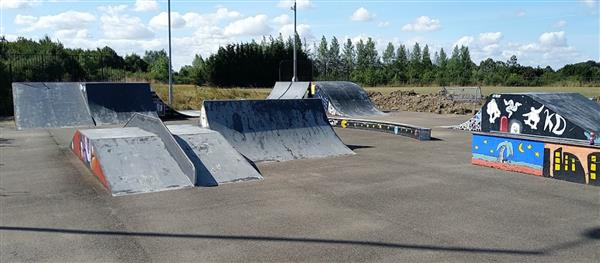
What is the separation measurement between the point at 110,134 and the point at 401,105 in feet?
70.0

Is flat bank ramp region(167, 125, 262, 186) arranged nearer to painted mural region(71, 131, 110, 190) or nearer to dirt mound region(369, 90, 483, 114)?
painted mural region(71, 131, 110, 190)

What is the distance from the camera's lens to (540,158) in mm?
8844

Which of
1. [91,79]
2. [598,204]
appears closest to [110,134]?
[598,204]

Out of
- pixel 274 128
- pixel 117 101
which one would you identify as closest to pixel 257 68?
pixel 117 101

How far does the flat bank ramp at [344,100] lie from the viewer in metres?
25.4

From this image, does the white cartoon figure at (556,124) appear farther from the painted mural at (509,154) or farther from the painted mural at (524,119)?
the painted mural at (509,154)

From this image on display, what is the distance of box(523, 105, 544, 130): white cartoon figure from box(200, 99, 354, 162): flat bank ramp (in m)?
3.98

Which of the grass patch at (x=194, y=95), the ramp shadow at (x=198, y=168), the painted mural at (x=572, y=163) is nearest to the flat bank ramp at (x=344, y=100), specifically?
the grass patch at (x=194, y=95)

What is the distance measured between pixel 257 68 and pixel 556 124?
5138 cm

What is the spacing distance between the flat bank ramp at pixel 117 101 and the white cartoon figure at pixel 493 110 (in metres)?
14.3

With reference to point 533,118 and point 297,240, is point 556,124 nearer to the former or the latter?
point 533,118

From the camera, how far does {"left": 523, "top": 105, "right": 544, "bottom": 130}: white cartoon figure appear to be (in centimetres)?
929

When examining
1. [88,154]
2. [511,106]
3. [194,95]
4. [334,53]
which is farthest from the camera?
[334,53]

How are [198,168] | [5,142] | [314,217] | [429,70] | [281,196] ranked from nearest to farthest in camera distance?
[314,217], [281,196], [198,168], [5,142], [429,70]
